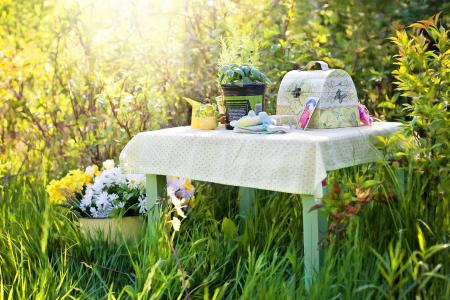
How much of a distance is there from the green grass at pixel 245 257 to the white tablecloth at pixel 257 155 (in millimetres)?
272

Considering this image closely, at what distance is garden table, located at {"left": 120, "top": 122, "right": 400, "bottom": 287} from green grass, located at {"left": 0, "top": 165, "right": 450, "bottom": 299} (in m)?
0.18

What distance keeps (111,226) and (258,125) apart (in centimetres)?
105

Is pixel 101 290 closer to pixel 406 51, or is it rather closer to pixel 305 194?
pixel 305 194

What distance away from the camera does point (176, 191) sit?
422 cm

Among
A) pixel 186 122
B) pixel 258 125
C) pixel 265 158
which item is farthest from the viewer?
pixel 186 122

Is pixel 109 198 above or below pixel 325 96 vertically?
below

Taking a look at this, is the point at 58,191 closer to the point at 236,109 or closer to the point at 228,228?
the point at 228,228

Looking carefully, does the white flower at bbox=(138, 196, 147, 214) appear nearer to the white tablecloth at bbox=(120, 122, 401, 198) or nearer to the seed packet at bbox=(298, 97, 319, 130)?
the white tablecloth at bbox=(120, 122, 401, 198)

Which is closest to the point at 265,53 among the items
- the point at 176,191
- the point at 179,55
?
the point at 179,55

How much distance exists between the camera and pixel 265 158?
10.6ft

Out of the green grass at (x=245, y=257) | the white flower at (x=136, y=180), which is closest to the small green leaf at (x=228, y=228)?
the green grass at (x=245, y=257)

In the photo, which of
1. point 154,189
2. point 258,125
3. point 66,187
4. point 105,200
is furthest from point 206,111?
point 66,187

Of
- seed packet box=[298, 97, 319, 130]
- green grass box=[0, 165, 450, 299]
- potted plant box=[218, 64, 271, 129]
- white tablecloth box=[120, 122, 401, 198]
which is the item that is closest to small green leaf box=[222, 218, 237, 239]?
green grass box=[0, 165, 450, 299]

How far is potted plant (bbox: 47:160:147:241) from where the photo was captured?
396cm
